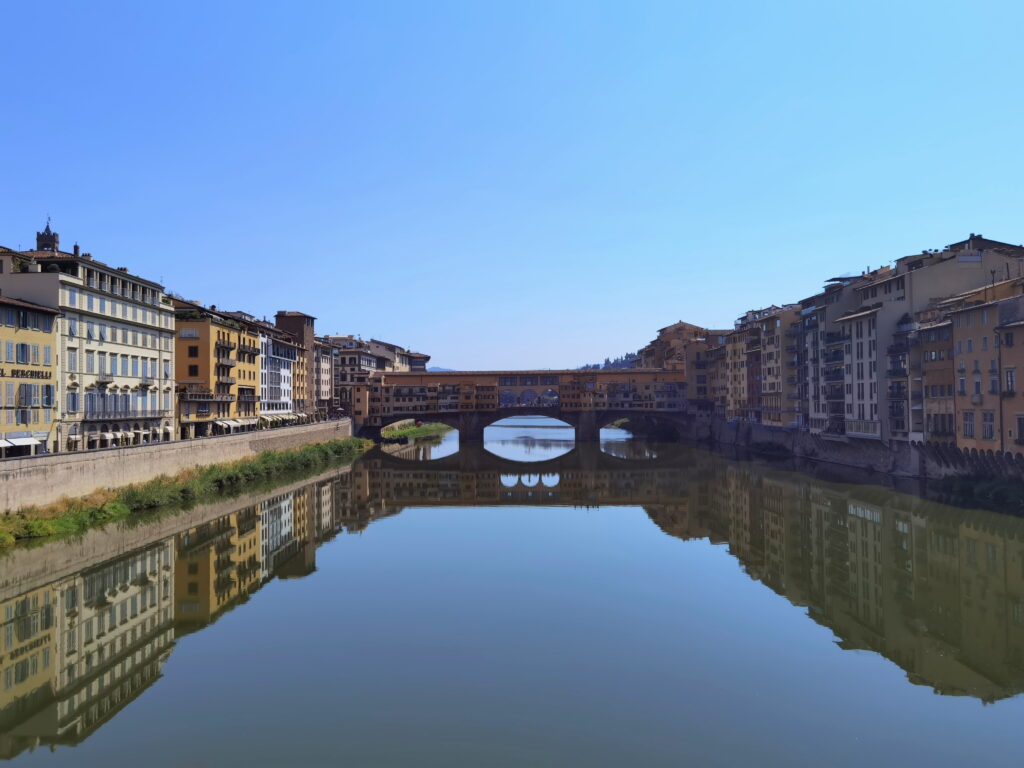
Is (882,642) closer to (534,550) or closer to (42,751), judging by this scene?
(534,550)

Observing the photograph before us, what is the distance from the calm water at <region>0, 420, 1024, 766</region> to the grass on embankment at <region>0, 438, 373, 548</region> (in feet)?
4.95

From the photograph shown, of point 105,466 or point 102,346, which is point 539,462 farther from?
point 105,466

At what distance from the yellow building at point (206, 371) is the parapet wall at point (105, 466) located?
13.6ft

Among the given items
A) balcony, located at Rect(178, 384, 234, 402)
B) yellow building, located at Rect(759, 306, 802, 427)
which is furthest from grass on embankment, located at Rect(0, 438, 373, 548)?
yellow building, located at Rect(759, 306, 802, 427)

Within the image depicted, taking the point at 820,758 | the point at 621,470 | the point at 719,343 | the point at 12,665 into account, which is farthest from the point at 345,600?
the point at 719,343

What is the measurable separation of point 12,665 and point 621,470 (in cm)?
5684

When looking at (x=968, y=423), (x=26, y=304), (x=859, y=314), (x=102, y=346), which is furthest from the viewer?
(x=859, y=314)

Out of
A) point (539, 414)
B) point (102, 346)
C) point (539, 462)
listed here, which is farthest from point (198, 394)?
point (539, 414)

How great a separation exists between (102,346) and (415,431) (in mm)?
74354

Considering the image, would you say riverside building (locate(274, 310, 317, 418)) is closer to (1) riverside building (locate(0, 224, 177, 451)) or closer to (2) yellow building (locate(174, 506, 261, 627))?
(1) riverside building (locate(0, 224, 177, 451))

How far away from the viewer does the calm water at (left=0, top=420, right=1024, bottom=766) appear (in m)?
15.3

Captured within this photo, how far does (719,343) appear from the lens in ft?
355

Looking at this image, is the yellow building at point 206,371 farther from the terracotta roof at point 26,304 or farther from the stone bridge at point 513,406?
the stone bridge at point 513,406

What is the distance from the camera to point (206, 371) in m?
62.0
